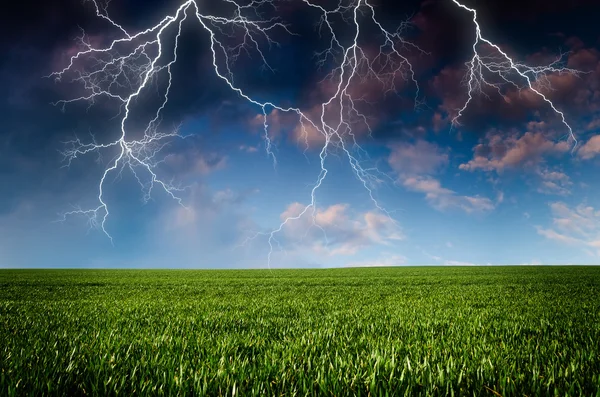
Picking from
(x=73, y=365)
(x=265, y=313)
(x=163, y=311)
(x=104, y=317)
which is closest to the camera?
(x=73, y=365)

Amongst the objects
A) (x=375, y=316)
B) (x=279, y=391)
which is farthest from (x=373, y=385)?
(x=375, y=316)

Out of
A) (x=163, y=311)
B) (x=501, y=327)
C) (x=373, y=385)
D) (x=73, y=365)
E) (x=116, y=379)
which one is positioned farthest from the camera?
(x=163, y=311)

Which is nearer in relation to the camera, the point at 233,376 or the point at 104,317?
the point at 233,376

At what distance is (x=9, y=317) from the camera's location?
7242 millimetres

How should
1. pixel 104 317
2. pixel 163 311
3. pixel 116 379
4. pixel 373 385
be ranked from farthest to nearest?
pixel 163 311
pixel 104 317
pixel 116 379
pixel 373 385

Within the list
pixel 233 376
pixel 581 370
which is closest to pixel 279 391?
pixel 233 376

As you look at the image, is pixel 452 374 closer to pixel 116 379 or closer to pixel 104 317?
pixel 116 379

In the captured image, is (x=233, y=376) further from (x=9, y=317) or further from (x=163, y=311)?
(x=9, y=317)

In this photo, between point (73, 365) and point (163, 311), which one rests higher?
point (73, 365)

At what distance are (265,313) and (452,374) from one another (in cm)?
539

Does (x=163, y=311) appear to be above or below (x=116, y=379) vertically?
below

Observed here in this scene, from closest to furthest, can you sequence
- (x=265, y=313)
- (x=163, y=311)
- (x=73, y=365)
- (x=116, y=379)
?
1. (x=116, y=379)
2. (x=73, y=365)
3. (x=265, y=313)
4. (x=163, y=311)

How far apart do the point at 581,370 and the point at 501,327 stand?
2640 mm

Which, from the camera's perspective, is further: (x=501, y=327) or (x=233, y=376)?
(x=501, y=327)
